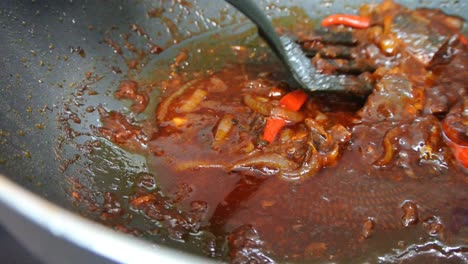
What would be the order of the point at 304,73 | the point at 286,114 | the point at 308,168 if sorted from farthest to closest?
the point at 304,73 → the point at 286,114 → the point at 308,168

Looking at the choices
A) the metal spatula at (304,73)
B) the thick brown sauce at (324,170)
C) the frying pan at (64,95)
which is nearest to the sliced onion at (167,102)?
the thick brown sauce at (324,170)

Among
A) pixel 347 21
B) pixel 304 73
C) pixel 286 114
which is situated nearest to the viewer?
pixel 286 114

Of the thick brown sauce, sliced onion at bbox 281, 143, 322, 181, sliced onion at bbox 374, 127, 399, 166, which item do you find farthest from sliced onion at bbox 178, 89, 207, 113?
sliced onion at bbox 374, 127, 399, 166

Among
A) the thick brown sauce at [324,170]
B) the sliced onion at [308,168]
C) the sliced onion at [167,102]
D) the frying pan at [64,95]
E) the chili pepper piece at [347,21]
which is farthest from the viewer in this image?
the chili pepper piece at [347,21]

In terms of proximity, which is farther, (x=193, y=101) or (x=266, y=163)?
(x=193, y=101)

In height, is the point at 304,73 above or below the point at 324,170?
above

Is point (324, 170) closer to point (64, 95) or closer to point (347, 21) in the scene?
point (347, 21)

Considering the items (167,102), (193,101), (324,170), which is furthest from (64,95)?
(324,170)

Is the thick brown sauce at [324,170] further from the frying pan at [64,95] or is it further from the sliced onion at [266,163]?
the frying pan at [64,95]
